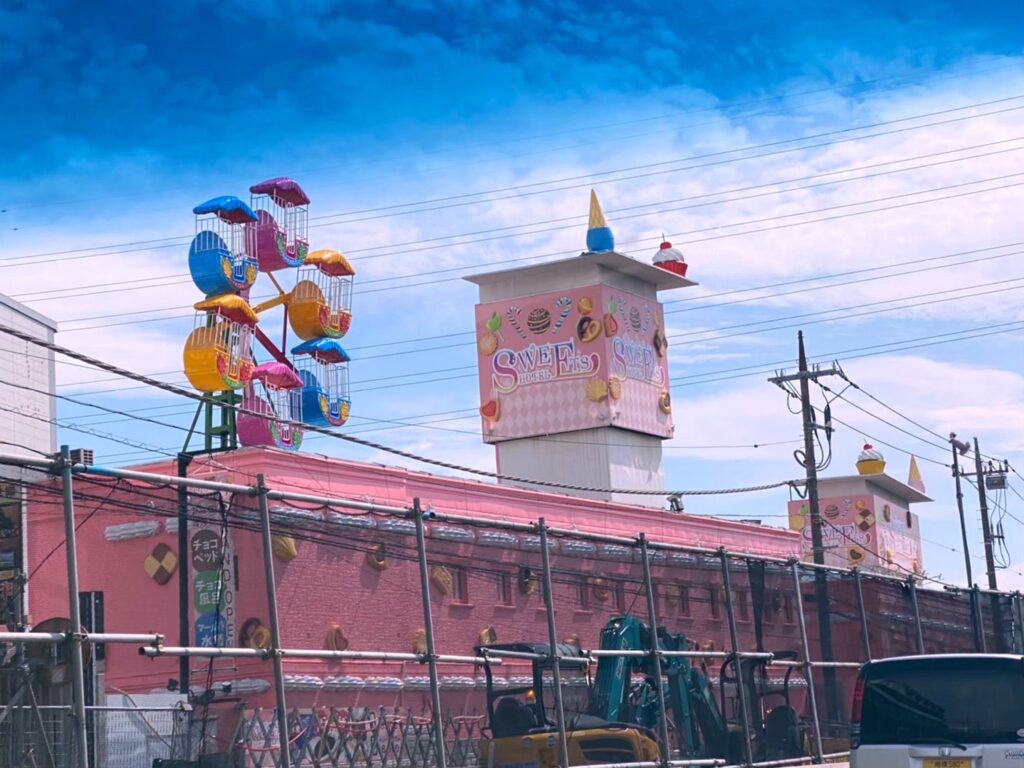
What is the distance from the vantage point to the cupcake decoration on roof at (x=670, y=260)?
185 feet

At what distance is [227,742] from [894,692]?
Answer: 5.88 metres

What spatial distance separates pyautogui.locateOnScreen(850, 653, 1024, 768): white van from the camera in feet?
43.9

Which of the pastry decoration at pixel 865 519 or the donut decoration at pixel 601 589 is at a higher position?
the pastry decoration at pixel 865 519

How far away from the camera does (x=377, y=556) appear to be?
14.7 metres

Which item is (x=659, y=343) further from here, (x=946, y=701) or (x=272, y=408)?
(x=946, y=701)

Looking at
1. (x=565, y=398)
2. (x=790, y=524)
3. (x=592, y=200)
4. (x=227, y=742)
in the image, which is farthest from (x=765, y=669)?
(x=790, y=524)

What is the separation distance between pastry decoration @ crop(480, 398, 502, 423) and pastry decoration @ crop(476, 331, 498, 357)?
1.77 metres

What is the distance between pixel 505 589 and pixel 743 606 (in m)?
4.30

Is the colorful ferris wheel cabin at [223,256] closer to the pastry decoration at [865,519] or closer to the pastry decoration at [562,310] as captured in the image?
the pastry decoration at [562,310]

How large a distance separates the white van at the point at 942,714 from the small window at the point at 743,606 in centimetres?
520

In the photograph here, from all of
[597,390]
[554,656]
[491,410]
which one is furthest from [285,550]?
[491,410]

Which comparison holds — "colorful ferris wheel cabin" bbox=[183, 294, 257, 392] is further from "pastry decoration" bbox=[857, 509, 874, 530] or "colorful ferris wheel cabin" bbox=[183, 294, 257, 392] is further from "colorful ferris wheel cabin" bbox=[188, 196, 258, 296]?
"pastry decoration" bbox=[857, 509, 874, 530]

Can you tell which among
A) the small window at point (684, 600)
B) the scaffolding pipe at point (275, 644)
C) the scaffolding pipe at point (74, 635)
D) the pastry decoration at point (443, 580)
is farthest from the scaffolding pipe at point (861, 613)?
the scaffolding pipe at point (74, 635)

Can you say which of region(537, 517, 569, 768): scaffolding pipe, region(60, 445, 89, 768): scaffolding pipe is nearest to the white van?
region(537, 517, 569, 768): scaffolding pipe
